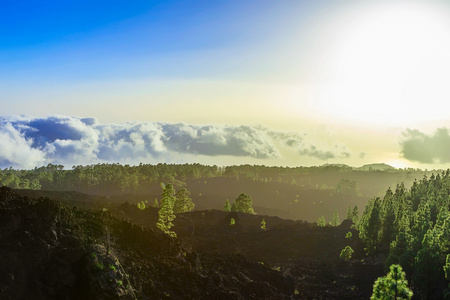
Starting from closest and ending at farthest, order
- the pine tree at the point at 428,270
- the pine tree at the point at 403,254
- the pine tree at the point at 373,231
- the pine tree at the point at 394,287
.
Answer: the pine tree at the point at 394,287
the pine tree at the point at 428,270
the pine tree at the point at 403,254
the pine tree at the point at 373,231

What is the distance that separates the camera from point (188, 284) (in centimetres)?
4466

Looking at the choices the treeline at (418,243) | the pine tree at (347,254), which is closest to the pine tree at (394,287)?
the treeline at (418,243)

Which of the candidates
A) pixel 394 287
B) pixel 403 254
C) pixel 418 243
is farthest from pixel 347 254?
pixel 394 287

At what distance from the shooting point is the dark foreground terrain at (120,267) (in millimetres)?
33031

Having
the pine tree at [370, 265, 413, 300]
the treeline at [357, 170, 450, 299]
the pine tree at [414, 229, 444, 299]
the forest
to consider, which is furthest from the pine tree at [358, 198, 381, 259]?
the pine tree at [370, 265, 413, 300]

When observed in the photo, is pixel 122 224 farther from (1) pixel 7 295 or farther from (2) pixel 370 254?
(2) pixel 370 254

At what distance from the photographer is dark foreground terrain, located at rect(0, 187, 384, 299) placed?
3303 cm

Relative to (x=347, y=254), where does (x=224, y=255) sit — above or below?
above

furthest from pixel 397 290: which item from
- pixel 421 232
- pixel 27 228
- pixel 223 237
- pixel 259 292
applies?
pixel 223 237

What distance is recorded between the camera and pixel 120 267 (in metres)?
38.3

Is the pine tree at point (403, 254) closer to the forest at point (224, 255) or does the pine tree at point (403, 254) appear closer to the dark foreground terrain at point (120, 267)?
the forest at point (224, 255)

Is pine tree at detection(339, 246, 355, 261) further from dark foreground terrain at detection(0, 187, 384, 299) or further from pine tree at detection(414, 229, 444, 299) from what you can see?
pine tree at detection(414, 229, 444, 299)

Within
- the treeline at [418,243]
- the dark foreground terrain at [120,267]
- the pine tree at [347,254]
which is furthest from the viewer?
the pine tree at [347,254]

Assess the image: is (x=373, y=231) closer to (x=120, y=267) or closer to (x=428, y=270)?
(x=428, y=270)
